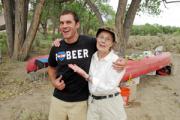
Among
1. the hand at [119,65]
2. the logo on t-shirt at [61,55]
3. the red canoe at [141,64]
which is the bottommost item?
the red canoe at [141,64]

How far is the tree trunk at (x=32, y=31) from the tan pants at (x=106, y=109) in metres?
9.18

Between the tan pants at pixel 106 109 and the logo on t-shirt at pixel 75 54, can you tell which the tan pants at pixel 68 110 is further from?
the logo on t-shirt at pixel 75 54

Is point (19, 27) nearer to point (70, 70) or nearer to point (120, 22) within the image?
point (120, 22)

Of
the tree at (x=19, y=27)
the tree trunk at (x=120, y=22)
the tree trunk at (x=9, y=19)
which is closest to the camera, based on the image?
the tree trunk at (x=120, y=22)

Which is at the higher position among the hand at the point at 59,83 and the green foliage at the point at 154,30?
the hand at the point at 59,83

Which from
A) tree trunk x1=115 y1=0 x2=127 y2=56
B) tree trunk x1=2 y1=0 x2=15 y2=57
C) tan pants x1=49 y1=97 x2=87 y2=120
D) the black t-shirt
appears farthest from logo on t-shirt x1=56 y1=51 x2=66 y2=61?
tree trunk x1=2 y1=0 x2=15 y2=57

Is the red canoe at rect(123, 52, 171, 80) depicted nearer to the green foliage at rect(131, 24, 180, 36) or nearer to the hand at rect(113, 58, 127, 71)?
the hand at rect(113, 58, 127, 71)

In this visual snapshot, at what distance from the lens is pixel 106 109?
10.7 ft

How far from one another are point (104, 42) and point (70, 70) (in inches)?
19.1

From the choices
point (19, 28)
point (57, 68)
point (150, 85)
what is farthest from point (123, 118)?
point (19, 28)

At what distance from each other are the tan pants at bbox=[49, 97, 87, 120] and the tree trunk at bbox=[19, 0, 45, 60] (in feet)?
29.5

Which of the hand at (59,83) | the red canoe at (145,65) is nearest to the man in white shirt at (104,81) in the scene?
the hand at (59,83)

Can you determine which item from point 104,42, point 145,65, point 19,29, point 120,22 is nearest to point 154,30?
point 19,29

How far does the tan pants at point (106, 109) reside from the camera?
3.27m
